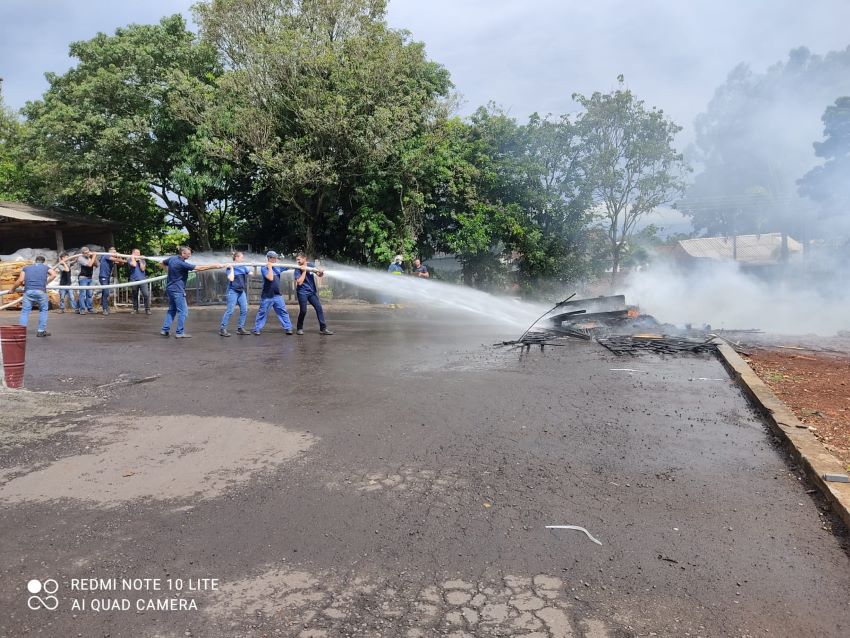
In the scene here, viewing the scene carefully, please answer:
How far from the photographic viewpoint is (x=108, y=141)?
71.3 feet

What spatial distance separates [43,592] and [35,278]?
10.8 m

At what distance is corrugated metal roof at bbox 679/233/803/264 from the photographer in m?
44.9

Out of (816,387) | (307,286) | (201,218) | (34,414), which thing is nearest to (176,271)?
(307,286)

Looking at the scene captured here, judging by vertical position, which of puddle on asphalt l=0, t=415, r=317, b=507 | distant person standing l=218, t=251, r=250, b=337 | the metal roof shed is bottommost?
puddle on asphalt l=0, t=415, r=317, b=507

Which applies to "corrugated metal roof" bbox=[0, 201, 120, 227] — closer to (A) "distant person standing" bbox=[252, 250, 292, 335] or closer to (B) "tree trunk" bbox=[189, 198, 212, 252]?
(B) "tree trunk" bbox=[189, 198, 212, 252]

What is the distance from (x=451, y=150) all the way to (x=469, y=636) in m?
23.1

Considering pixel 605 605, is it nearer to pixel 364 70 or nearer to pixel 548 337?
pixel 548 337

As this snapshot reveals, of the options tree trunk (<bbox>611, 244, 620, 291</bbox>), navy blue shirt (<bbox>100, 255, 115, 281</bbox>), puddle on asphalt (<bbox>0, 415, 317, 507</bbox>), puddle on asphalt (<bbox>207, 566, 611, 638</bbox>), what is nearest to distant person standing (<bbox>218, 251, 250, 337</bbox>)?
puddle on asphalt (<bbox>0, 415, 317, 507</bbox>)

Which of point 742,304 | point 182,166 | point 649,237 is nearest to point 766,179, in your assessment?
point 649,237

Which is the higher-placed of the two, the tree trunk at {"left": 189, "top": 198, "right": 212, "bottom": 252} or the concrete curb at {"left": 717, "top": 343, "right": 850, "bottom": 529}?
the tree trunk at {"left": 189, "top": 198, "right": 212, "bottom": 252}

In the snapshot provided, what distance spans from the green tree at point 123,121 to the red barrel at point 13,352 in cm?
1589

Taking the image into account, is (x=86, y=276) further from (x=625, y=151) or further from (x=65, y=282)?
(x=625, y=151)

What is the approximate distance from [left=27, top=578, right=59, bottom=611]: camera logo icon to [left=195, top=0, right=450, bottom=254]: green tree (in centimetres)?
1875

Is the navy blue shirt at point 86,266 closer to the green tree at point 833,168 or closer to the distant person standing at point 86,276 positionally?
the distant person standing at point 86,276
